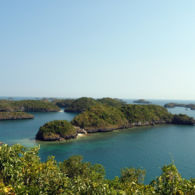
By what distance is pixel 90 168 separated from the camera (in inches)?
1444

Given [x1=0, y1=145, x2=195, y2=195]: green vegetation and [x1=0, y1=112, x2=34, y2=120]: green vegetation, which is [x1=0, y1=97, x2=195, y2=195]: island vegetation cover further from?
[x1=0, y1=112, x2=34, y2=120]: green vegetation

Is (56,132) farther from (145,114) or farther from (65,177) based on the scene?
(145,114)

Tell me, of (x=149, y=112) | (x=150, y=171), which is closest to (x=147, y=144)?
(x=150, y=171)

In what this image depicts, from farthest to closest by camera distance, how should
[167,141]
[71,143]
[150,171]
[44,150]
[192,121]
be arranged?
[192,121] < [167,141] < [71,143] < [44,150] < [150,171]

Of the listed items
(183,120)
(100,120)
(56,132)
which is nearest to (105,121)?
(100,120)

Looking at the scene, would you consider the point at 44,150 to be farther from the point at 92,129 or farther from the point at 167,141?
the point at 167,141

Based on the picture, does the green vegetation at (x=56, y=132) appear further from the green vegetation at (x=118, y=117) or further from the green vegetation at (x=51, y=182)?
the green vegetation at (x=51, y=182)

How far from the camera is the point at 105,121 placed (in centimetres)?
10475

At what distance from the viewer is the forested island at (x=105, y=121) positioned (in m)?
80.8

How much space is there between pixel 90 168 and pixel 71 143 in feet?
133

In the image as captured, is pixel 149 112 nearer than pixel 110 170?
No

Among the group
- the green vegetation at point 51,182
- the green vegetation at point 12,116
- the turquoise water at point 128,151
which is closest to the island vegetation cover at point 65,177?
the green vegetation at point 51,182

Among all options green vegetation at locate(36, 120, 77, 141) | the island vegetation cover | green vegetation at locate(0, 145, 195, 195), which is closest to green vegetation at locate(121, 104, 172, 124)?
the island vegetation cover

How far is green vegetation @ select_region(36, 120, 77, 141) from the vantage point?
78000 millimetres
